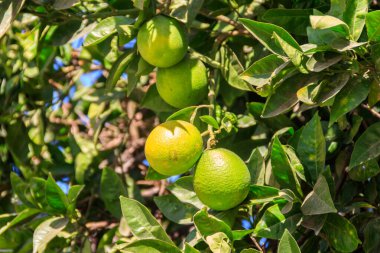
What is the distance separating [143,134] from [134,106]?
0.24 meters

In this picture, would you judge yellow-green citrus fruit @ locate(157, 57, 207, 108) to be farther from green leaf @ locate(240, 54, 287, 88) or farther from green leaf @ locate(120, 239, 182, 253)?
green leaf @ locate(120, 239, 182, 253)

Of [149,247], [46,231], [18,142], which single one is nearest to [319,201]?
[149,247]

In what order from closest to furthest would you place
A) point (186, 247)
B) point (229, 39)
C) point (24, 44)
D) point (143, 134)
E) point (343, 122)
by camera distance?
1. point (186, 247)
2. point (343, 122)
3. point (229, 39)
4. point (24, 44)
5. point (143, 134)

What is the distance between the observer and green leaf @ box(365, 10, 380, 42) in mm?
1171

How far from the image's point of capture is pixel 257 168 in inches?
54.3

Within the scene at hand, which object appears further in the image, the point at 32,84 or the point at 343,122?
the point at 32,84

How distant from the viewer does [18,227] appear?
175 centimetres

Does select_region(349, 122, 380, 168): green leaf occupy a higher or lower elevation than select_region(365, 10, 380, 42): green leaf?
lower

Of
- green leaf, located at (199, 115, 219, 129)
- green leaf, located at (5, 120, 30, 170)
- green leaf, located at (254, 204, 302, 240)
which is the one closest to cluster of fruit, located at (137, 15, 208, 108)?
green leaf, located at (199, 115, 219, 129)

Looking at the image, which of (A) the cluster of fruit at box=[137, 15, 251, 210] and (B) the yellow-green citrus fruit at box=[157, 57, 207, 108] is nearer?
(A) the cluster of fruit at box=[137, 15, 251, 210]

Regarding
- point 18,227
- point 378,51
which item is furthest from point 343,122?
point 18,227

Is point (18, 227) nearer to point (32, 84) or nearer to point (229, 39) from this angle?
point (32, 84)

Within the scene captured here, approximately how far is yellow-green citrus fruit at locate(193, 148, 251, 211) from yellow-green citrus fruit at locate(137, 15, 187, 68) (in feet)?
0.76

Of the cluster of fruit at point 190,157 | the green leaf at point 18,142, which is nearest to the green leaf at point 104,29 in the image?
the cluster of fruit at point 190,157
